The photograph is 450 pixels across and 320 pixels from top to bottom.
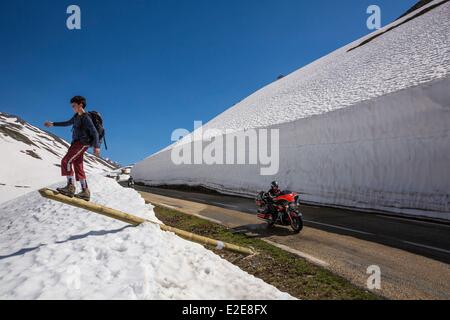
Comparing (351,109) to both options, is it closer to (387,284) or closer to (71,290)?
(387,284)

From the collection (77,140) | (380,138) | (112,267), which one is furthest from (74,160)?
(380,138)

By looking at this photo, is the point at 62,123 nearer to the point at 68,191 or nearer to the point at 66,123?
the point at 66,123

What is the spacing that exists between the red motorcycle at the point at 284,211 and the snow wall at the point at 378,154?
19.1 ft

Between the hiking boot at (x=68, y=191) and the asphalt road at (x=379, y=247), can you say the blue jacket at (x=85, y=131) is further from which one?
the asphalt road at (x=379, y=247)

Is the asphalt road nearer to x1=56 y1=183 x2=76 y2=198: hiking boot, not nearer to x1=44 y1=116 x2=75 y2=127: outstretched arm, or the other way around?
x1=56 y1=183 x2=76 y2=198: hiking boot

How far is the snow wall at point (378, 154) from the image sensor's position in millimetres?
11438

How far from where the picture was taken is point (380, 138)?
1422cm

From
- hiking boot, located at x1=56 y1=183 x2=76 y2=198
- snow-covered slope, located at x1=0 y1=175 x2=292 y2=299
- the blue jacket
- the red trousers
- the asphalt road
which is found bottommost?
the asphalt road

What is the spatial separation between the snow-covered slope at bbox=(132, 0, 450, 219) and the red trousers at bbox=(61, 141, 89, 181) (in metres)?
12.0

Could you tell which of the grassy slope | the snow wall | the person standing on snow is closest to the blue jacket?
the person standing on snow

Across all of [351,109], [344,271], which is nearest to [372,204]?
[351,109]

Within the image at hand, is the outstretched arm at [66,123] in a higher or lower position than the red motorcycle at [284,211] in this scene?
higher

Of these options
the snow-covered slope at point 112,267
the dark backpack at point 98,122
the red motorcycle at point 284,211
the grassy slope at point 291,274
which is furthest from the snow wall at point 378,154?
the dark backpack at point 98,122

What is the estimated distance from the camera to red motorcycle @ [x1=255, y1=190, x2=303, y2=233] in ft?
29.1
